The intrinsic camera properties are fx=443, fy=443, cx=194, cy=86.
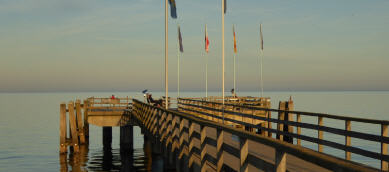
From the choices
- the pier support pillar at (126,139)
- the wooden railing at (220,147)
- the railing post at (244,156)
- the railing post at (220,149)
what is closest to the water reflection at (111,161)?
the pier support pillar at (126,139)

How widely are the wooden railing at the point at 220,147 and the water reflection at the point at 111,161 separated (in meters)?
4.78

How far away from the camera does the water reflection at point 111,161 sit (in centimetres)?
2639

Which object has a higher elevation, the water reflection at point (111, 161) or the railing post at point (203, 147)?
the railing post at point (203, 147)

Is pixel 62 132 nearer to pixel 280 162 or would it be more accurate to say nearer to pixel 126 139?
A: pixel 126 139

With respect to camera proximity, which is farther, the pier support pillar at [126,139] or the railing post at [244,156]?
the pier support pillar at [126,139]

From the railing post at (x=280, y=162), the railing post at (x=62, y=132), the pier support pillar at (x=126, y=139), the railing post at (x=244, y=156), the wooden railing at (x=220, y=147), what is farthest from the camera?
the pier support pillar at (x=126, y=139)

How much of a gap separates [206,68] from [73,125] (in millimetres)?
21066

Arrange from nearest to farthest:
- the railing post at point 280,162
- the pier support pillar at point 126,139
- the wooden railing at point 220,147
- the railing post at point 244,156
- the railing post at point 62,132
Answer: the wooden railing at point 220,147, the railing post at point 280,162, the railing post at point 244,156, the railing post at point 62,132, the pier support pillar at point 126,139

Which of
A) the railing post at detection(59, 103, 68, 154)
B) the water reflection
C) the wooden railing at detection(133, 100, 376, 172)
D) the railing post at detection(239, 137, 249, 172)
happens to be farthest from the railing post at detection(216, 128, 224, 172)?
the railing post at detection(59, 103, 68, 154)

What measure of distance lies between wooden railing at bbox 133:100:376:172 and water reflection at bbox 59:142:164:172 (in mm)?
4783

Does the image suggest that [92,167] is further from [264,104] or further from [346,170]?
[346,170]

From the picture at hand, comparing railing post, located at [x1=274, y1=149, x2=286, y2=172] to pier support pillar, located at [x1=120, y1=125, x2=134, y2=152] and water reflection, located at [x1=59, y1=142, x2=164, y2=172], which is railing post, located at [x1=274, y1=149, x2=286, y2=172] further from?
pier support pillar, located at [x1=120, y1=125, x2=134, y2=152]

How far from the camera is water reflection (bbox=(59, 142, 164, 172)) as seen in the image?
2639 centimetres

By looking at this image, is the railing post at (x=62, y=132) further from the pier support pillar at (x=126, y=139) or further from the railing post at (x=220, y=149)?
the railing post at (x=220, y=149)
